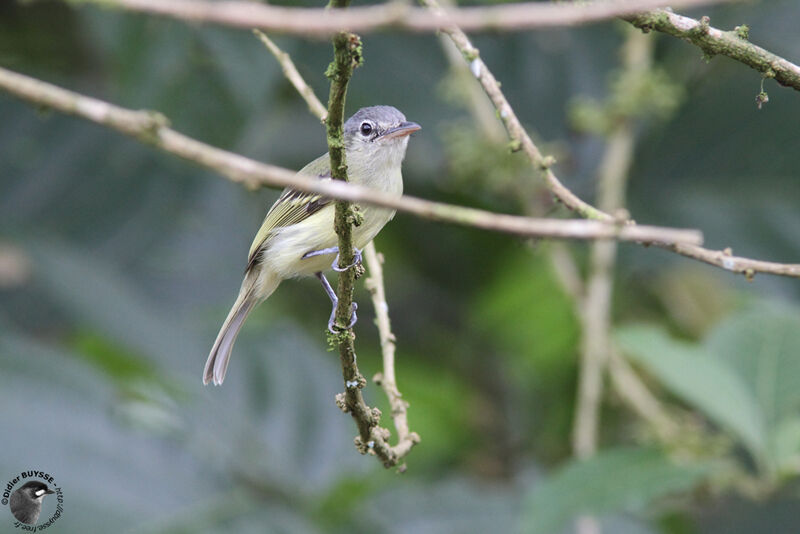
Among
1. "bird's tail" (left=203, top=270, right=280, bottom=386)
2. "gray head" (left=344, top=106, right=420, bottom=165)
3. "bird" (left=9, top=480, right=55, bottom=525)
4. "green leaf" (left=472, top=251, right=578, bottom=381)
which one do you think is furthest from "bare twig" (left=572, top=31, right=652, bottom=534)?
"bird" (left=9, top=480, right=55, bottom=525)

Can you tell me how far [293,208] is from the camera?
308 centimetres

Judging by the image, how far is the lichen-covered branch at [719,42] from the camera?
5.66ft

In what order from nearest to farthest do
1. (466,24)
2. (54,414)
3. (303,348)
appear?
(466,24)
(54,414)
(303,348)

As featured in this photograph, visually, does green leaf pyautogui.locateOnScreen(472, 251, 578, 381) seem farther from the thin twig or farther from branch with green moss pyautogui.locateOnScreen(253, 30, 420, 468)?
the thin twig

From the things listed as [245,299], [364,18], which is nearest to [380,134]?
[245,299]

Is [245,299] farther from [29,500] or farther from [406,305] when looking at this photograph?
[406,305]

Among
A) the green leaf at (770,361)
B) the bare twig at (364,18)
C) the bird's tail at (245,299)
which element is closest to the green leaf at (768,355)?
the green leaf at (770,361)

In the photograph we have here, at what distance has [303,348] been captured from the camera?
4.65m

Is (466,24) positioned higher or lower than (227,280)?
lower

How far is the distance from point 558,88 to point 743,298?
5.18 feet

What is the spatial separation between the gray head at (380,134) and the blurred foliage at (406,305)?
1050mm

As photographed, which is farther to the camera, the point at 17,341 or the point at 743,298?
the point at 743,298

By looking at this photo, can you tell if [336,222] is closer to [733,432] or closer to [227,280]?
[733,432]

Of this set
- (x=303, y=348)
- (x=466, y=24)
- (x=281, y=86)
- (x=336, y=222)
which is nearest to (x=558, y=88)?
(x=281, y=86)
